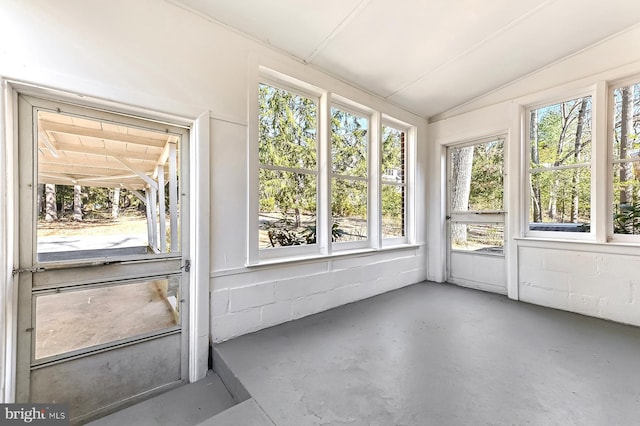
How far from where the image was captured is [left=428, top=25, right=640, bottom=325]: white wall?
8.48ft

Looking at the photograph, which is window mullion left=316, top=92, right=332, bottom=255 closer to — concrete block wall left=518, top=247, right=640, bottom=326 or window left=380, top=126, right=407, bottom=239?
window left=380, top=126, right=407, bottom=239

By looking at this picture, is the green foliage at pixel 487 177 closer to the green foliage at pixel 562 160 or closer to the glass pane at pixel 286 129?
the green foliage at pixel 562 160

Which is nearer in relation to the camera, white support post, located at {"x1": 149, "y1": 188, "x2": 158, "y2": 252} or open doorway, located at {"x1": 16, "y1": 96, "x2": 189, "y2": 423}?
open doorway, located at {"x1": 16, "y1": 96, "x2": 189, "y2": 423}

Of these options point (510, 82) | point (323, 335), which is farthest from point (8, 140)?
point (510, 82)

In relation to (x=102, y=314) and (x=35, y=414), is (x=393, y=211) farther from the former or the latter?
(x=35, y=414)

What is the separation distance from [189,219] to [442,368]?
2.15 metres

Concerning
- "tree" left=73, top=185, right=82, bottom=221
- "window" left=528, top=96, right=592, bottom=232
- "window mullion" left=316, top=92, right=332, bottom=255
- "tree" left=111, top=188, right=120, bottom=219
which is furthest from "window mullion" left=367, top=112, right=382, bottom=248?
"tree" left=73, top=185, right=82, bottom=221

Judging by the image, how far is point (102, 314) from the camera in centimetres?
174

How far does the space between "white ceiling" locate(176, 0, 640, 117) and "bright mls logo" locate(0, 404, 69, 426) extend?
2740 mm

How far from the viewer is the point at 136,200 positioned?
6.24 ft

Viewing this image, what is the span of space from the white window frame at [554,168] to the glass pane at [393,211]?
1.47m

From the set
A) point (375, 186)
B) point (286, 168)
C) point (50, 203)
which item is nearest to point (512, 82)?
point (375, 186)

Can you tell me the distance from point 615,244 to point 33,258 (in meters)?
4.76

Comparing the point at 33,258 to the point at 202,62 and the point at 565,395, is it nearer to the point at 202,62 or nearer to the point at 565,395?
the point at 202,62
